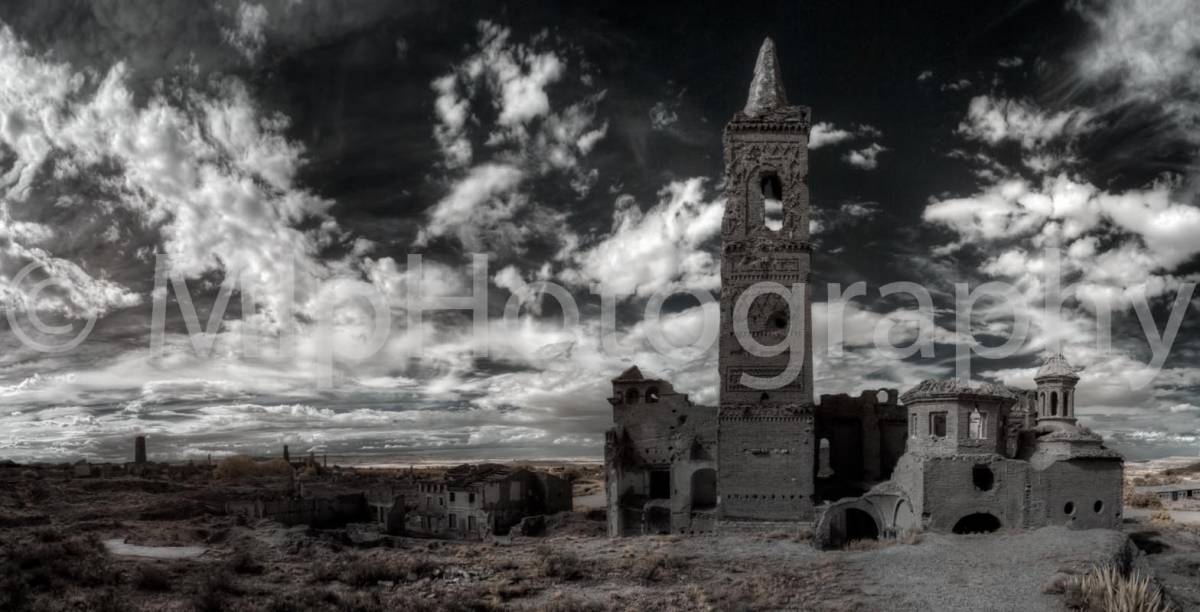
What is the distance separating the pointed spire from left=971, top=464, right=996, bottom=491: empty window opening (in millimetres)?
20436

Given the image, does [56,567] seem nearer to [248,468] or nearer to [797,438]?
[797,438]

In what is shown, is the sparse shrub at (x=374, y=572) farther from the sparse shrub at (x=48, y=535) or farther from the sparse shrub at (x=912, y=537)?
the sparse shrub at (x=912, y=537)

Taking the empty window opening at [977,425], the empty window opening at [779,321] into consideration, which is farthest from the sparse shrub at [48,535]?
the empty window opening at [977,425]

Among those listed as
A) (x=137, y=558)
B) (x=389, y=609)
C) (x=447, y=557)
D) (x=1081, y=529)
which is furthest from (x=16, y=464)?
(x=1081, y=529)

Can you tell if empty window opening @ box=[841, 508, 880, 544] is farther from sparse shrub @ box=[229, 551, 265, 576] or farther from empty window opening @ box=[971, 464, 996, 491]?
sparse shrub @ box=[229, 551, 265, 576]

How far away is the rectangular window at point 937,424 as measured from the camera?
3447 cm

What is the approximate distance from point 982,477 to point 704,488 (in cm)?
1352

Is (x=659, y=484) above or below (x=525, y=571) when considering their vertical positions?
below

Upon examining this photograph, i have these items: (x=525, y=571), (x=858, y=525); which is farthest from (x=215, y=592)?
(x=858, y=525)

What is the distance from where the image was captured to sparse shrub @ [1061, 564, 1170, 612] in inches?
826

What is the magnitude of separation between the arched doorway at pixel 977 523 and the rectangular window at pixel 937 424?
12.0 feet

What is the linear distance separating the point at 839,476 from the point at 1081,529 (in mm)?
12356

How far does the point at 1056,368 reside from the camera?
4038 centimetres

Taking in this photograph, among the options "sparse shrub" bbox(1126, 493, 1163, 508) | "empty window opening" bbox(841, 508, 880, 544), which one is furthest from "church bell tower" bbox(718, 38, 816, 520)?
"sparse shrub" bbox(1126, 493, 1163, 508)
